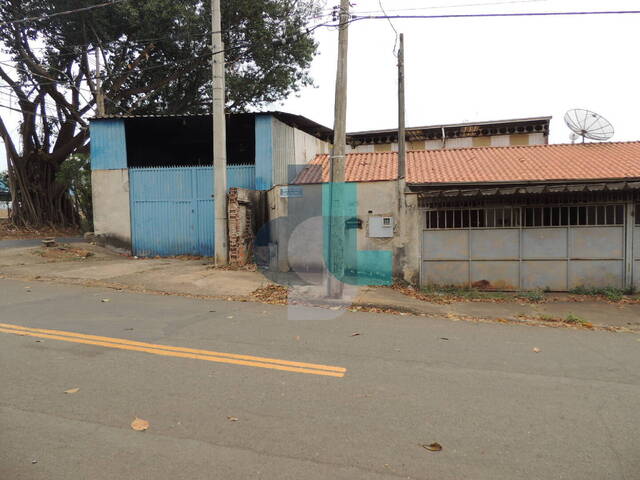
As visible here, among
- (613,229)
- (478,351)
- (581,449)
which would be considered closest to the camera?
(581,449)

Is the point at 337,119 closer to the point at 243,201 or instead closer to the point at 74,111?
the point at 243,201

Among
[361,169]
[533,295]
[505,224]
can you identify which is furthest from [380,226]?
[533,295]

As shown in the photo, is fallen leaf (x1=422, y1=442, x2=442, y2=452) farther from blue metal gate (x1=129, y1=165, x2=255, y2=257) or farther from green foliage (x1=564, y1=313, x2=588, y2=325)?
blue metal gate (x1=129, y1=165, x2=255, y2=257)

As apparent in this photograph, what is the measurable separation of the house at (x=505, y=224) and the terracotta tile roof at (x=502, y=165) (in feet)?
0.10

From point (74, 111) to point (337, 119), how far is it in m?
17.4

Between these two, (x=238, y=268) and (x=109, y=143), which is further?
(x=109, y=143)

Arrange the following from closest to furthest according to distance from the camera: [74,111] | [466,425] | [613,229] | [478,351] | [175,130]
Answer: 1. [466,425]
2. [478,351]
3. [613,229]
4. [175,130]
5. [74,111]

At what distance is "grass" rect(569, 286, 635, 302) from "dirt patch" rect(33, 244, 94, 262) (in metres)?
13.7

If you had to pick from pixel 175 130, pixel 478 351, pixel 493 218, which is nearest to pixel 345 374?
pixel 478 351

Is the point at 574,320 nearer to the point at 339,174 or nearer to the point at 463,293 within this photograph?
the point at 463,293

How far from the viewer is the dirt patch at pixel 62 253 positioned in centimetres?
1333

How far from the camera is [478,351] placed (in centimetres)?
555

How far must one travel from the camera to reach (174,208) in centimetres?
1486

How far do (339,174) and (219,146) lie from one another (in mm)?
4838
